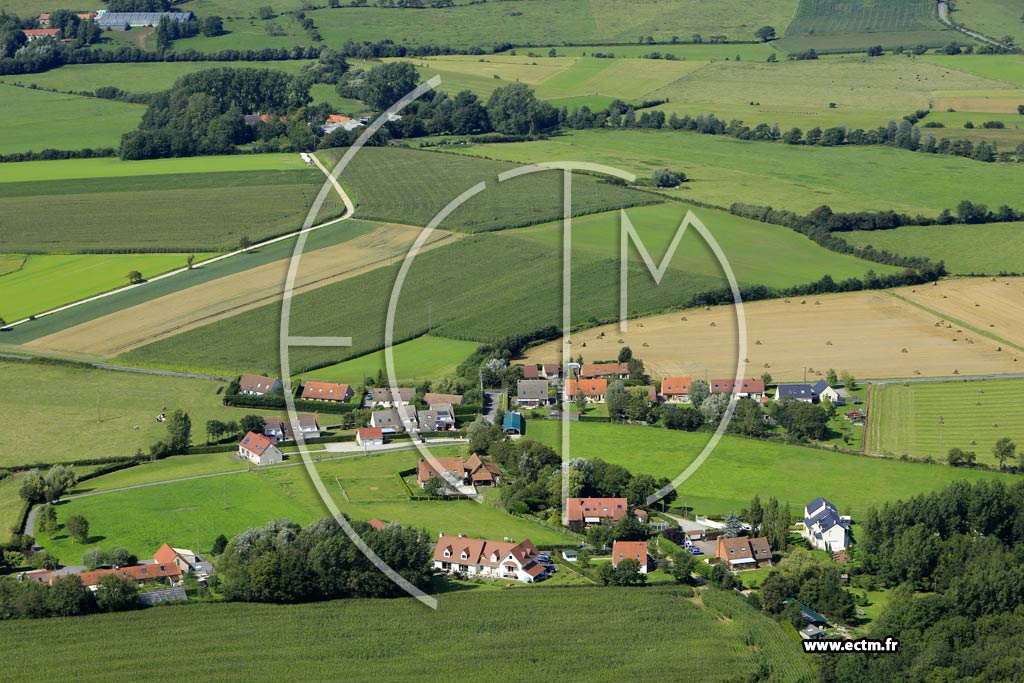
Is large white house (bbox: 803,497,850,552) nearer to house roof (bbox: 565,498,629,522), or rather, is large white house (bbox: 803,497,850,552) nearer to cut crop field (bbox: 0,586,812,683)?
cut crop field (bbox: 0,586,812,683)

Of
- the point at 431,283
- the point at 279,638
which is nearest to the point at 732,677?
the point at 279,638

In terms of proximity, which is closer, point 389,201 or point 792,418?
point 792,418

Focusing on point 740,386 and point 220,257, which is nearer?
point 740,386

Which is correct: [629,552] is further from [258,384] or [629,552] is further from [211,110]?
[211,110]

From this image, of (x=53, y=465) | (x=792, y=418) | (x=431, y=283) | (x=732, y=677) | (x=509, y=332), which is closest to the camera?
(x=732, y=677)

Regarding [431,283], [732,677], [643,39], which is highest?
[643,39]

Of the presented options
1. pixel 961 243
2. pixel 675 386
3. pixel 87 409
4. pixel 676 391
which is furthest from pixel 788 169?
pixel 87 409

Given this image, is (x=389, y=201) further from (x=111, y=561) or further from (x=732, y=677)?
(x=732, y=677)
